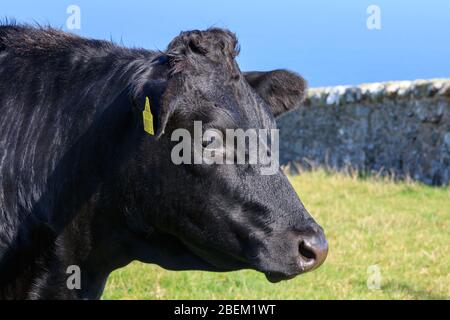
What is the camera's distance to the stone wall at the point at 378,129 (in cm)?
1470

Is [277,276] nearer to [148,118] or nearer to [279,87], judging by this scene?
[148,118]

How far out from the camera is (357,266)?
7.83 meters

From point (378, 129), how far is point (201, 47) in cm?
1310

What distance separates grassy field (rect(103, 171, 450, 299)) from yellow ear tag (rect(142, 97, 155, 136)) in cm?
336

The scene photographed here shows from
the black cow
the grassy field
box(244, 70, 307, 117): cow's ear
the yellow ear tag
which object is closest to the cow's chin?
the black cow

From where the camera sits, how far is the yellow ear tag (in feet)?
11.0

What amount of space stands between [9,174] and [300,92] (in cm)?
147

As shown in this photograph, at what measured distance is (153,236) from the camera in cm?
364

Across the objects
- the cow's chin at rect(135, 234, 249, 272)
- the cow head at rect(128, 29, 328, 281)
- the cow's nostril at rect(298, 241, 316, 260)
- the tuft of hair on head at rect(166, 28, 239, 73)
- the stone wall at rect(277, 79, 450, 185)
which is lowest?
the stone wall at rect(277, 79, 450, 185)

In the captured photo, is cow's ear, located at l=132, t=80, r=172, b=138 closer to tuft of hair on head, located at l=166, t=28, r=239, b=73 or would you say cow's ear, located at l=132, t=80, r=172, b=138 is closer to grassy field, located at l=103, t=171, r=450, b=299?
tuft of hair on head, located at l=166, t=28, r=239, b=73
